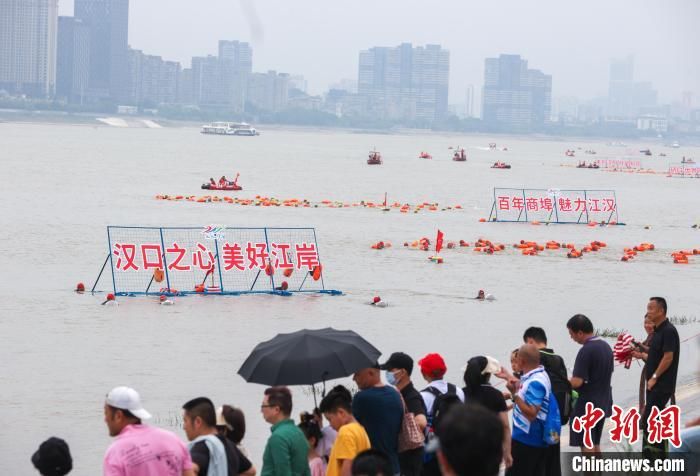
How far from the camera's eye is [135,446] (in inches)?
301

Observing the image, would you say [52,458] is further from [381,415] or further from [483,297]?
[483,297]

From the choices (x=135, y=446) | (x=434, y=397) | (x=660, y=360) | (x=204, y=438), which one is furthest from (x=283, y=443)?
(x=660, y=360)

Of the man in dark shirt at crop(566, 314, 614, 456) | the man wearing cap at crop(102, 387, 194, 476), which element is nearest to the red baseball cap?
the man in dark shirt at crop(566, 314, 614, 456)

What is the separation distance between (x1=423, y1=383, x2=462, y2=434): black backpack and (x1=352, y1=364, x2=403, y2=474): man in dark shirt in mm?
407

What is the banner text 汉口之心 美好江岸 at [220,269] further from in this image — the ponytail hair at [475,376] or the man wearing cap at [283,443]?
the man wearing cap at [283,443]

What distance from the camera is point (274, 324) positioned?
2634 centimetres

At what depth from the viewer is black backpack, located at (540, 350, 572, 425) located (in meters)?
10.9

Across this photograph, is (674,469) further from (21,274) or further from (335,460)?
(21,274)

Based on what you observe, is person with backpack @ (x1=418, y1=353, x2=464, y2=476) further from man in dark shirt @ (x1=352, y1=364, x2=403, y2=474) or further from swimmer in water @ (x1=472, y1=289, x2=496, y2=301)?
swimmer in water @ (x1=472, y1=289, x2=496, y2=301)

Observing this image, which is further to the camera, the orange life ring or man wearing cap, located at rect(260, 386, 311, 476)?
the orange life ring

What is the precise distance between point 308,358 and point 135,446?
287 centimetres

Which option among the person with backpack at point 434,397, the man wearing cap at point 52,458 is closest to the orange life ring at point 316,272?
the person with backpack at point 434,397

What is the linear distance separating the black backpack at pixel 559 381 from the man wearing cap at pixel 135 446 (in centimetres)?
414

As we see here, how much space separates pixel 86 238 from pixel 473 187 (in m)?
60.6
